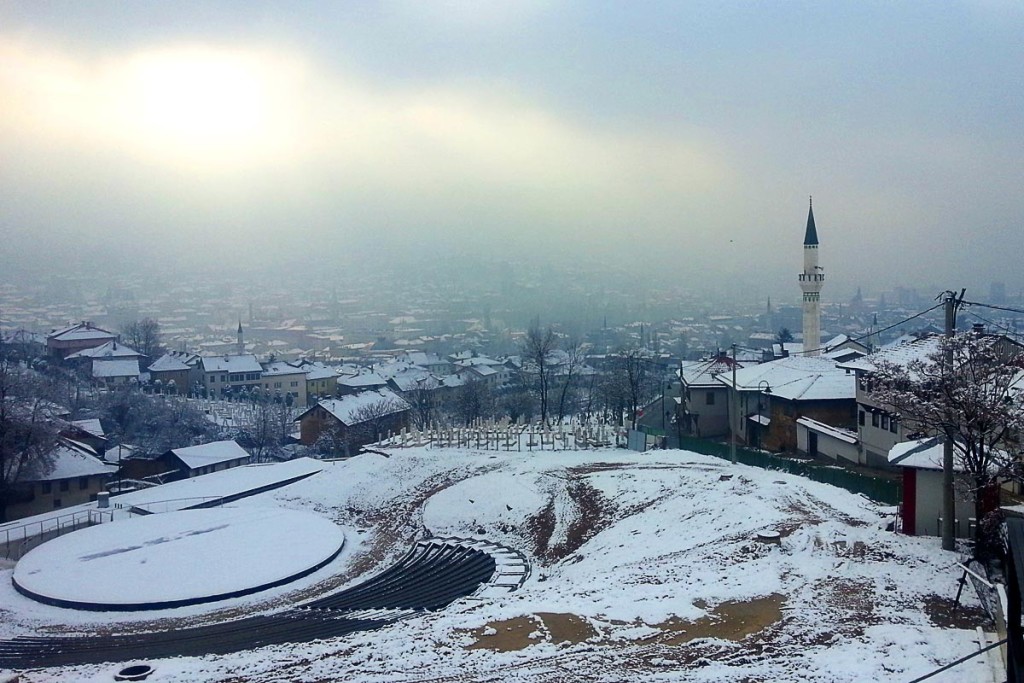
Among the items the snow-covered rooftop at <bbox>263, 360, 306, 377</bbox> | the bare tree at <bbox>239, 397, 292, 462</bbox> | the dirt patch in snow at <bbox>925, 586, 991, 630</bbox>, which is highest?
the dirt patch in snow at <bbox>925, 586, 991, 630</bbox>

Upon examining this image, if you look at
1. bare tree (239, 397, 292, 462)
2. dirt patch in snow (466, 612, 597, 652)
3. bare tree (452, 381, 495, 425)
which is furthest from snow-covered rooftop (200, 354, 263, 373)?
dirt patch in snow (466, 612, 597, 652)

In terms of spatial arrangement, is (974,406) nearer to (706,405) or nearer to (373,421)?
(706,405)

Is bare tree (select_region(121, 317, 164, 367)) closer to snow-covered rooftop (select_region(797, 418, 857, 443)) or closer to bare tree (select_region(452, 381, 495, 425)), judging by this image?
bare tree (select_region(452, 381, 495, 425))

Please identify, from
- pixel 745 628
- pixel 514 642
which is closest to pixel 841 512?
pixel 745 628

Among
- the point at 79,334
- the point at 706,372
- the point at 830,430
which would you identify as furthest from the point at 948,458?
the point at 79,334

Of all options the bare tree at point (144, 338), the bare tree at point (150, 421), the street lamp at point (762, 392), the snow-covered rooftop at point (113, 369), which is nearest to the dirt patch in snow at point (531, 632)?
the street lamp at point (762, 392)

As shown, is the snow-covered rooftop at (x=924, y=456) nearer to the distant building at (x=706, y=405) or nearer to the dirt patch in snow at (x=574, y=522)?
the dirt patch in snow at (x=574, y=522)
